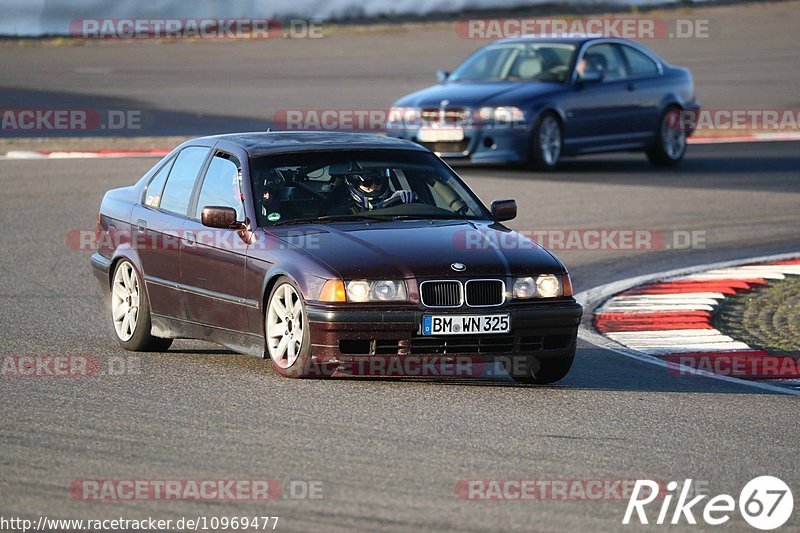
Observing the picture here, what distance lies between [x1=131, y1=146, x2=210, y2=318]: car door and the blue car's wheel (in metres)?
10.6

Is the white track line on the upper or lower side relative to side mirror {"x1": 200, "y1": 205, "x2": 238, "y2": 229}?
lower

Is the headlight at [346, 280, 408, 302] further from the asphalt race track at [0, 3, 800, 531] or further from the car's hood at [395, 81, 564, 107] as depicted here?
the car's hood at [395, 81, 564, 107]

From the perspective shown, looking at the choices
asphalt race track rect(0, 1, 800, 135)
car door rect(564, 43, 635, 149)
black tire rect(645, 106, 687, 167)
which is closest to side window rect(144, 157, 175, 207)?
car door rect(564, 43, 635, 149)

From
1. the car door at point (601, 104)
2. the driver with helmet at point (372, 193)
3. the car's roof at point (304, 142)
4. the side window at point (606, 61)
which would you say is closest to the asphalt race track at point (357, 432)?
the driver with helmet at point (372, 193)

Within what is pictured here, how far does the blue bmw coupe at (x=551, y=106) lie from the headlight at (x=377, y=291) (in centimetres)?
1167

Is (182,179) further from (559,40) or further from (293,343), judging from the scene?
(559,40)

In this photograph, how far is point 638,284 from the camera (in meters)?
13.3

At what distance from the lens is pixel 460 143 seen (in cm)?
2014

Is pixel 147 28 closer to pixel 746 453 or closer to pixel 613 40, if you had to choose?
pixel 613 40

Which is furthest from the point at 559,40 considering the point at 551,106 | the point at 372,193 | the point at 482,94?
the point at 372,193

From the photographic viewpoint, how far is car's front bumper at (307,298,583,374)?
850cm

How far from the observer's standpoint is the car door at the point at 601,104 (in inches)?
828

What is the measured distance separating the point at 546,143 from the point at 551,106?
49 centimetres

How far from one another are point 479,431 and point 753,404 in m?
1.81
